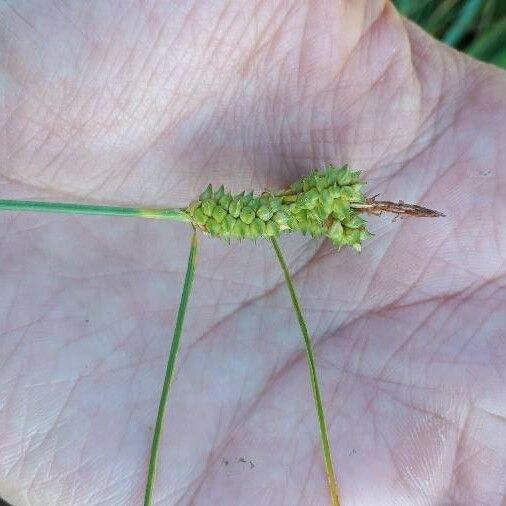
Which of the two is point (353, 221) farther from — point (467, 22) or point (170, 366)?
point (467, 22)

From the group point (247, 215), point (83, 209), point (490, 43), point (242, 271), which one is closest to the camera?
point (83, 209)

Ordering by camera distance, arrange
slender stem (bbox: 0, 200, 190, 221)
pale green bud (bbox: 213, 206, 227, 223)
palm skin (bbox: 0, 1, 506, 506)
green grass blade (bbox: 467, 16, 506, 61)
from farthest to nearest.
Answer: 1. green grass blade (bbox: 467, 16, 506, 61)
2. palm skin (bbox: 0, 1, 506, 506)
3. pale green bud (bbox: 213, 206, 227, 223)
4. slender stem (bbox: 0, 200, 190, 221)

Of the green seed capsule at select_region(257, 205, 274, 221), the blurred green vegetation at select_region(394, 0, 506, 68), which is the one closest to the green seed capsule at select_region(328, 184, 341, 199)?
the green seed capsule at select_region(257, 205, 274, 221)

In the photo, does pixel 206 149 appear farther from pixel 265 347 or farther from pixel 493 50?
pixel 493 50

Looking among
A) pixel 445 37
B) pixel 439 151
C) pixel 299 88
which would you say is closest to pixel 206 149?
pixel 299 88

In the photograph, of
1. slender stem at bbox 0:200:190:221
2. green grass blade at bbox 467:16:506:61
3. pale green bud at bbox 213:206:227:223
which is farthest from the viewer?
green grass blade at bbox 467:16:506:61

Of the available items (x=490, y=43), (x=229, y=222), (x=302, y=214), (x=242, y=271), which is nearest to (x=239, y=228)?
(x=229, y=222)

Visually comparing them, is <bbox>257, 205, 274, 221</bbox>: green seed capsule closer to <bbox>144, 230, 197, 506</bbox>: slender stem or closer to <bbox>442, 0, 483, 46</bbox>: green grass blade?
<bbox>144, 230, 197, 506</bbox>: slender stem
